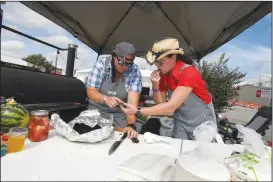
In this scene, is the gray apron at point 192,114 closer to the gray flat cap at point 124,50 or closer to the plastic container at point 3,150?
Result: the gray flat cap at point 124,50

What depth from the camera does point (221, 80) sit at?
4477 mm

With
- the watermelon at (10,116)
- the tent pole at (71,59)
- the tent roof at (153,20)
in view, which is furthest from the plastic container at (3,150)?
the tent pole at (71,59)

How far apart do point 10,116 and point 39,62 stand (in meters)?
1.18

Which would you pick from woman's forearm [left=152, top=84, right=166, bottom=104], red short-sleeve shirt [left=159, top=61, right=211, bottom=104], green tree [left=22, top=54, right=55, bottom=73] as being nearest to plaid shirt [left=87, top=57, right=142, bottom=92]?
woman's forearm [left=152, top=84, right=166, bottom=104]

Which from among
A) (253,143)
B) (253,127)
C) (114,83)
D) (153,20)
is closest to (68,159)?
(253,143)

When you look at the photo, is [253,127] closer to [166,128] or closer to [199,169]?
[166,128]

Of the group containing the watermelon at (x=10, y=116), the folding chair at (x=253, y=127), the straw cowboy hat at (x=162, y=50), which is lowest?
the folding chair at (x=253, y=127)

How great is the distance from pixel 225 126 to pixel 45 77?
2044 mm

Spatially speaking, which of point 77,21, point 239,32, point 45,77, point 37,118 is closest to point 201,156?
point 37,118

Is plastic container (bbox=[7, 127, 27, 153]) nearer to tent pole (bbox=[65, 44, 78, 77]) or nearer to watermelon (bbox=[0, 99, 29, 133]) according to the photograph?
watermelon (bbox=[0, 99, 29, 133])

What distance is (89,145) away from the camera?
43.9 inches

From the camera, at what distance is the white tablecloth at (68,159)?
756 mm

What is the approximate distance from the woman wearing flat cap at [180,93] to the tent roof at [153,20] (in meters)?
0.94

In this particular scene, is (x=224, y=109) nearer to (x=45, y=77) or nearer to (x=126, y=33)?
(x=126, y=33)
